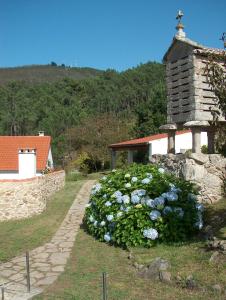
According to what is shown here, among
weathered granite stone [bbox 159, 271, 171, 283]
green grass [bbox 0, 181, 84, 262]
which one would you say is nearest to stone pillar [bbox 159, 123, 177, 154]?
green grass [bbox 0, 181, 84, 262]

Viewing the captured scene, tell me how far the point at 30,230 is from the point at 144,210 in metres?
4.48

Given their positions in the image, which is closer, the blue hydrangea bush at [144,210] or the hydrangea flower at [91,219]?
the blue hydrangea bush at [144,210]

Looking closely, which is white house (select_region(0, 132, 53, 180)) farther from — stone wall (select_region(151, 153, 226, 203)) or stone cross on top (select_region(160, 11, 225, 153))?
stone wall (select_region(151, 153, 226, 203))

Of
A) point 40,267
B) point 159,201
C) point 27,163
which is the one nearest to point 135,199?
point 159,201

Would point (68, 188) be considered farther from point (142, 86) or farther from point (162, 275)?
point (142, 86)

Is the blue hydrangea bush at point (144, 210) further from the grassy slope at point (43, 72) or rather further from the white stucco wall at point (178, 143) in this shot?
the grassy slope at point (43, 72)

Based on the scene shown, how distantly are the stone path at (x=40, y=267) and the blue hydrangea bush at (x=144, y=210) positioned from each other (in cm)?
102

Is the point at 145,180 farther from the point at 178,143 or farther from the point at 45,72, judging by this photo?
the point at 45,72

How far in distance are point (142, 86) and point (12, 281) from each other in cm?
A: 7446

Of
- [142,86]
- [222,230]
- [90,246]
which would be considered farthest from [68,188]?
[142,86]

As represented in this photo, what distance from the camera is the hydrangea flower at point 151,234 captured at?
9344 mm

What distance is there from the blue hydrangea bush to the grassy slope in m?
143

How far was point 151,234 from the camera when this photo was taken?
935 centimetres

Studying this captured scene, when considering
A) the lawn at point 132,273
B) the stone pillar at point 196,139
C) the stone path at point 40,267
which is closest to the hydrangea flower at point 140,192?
the lawn at point 132,273
